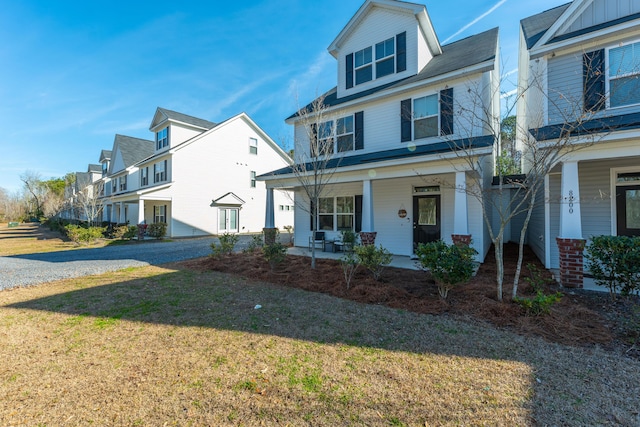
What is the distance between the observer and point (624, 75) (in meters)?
6.84

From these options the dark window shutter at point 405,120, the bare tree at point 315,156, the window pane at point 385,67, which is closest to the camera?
the bare tree at point 315,156

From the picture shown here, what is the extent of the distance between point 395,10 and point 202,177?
661 inches

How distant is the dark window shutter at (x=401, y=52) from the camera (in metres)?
10.7

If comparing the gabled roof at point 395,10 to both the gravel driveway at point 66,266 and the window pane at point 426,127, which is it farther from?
the gravel driveway at point 66,266

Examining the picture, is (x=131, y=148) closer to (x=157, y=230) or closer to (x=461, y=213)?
(x=157, y=230)

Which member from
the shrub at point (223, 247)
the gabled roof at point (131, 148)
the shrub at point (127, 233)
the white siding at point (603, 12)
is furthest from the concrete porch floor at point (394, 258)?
the gabled roof at point (131, 148)

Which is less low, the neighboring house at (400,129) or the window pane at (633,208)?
the neighboring house at (400,129)

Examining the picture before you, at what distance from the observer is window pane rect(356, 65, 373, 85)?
11.6 metres

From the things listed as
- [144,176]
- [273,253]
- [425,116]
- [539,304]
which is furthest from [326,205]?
[144,176]

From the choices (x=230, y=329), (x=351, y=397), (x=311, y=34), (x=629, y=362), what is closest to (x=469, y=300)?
(x=629, y=362)

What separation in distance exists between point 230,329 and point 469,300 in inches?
169

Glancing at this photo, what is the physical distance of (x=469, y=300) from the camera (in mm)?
5184

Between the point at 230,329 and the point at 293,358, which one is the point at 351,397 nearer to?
the point at 293,358

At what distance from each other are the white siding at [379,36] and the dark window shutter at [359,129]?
4.40ft
